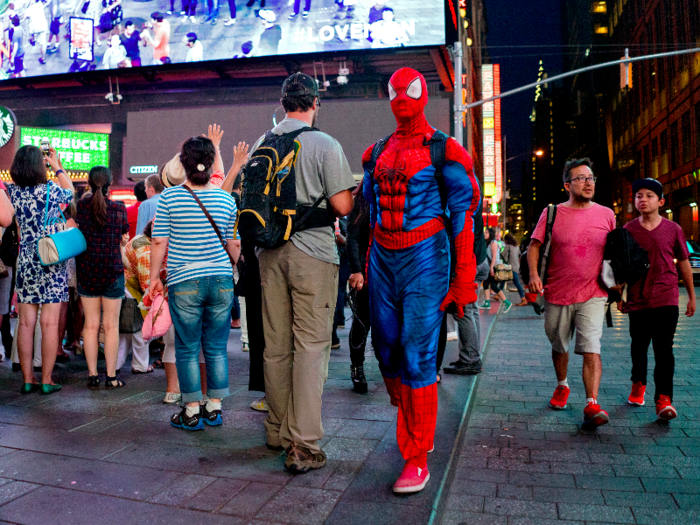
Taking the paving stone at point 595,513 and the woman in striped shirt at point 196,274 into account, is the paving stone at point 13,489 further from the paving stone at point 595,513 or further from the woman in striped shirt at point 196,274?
the paving stone at point 595,513

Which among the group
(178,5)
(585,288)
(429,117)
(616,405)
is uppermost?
(178,5)

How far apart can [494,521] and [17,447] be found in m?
2.81

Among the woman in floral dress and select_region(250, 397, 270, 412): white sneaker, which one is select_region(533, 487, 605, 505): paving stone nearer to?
select_region(250, 397, 270, 412): white sneaker

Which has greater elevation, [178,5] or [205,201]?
[178,5]

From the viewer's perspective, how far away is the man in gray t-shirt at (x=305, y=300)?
3.33 m

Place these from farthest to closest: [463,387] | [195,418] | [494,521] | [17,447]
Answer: [463,387]
[195,418]
[17,447]
[494,521]

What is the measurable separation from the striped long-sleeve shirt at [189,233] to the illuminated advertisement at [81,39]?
23.7 meters

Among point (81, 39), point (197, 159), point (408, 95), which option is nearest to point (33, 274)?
point (197, 159)

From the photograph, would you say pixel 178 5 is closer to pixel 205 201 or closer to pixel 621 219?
pixel 205 201

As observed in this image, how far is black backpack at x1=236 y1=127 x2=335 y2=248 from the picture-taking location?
3.30 meters

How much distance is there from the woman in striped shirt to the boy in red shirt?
10.5ft

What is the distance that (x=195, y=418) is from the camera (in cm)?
403

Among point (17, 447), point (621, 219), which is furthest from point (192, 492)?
point (621, 219)

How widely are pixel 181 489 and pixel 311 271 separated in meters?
1.30
